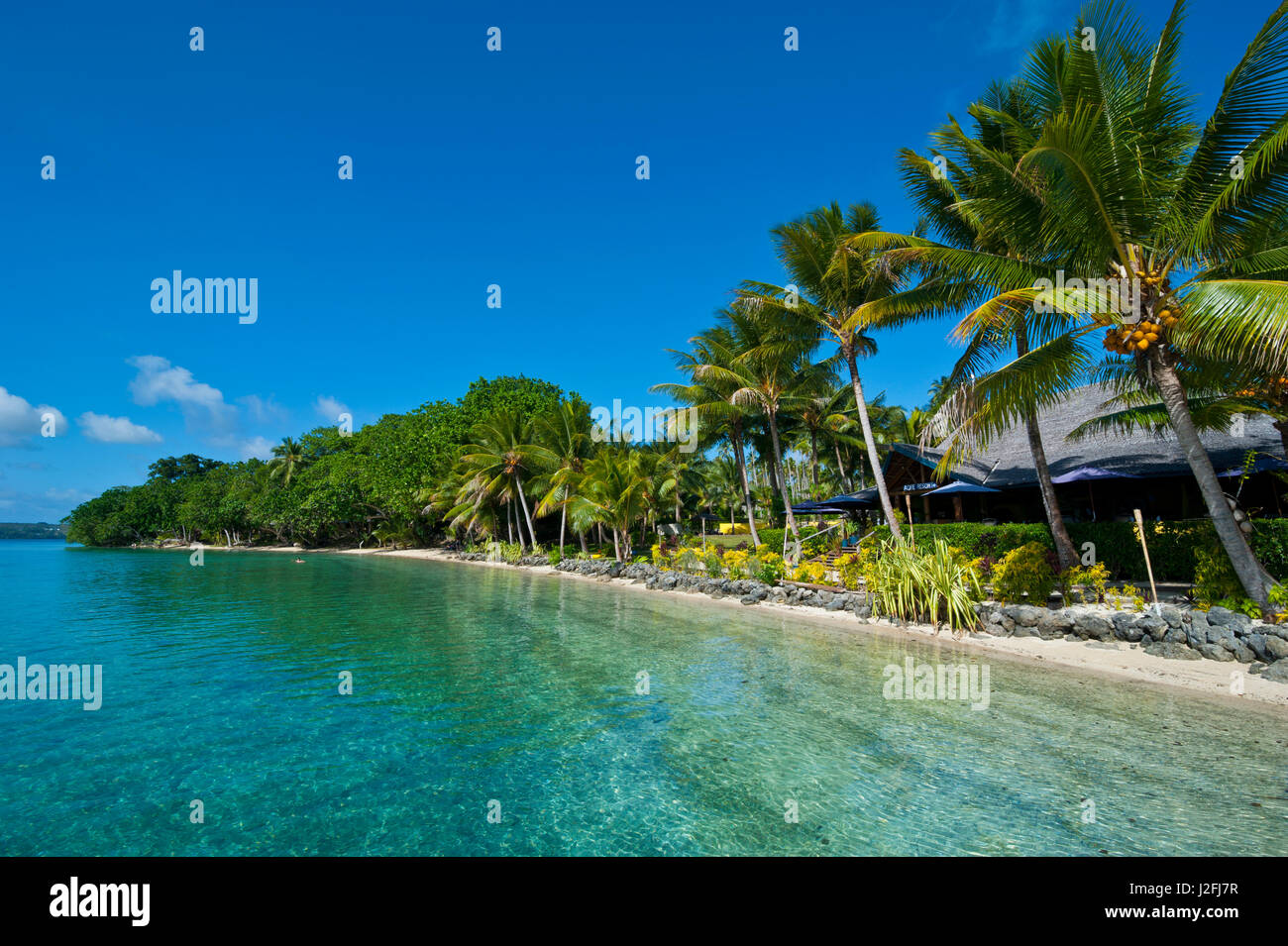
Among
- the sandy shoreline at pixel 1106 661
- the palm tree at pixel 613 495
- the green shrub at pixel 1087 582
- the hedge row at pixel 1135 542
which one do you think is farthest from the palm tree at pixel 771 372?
the green shrub at pixel 1087 582

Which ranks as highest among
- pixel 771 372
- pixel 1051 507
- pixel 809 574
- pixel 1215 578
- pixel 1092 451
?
pixel 771 372

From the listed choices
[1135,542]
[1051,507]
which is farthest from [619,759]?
[1135,542]

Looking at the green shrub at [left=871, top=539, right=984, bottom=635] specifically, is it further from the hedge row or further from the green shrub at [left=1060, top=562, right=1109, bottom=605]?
the green shrub at [left=1060, top=562, right=1109, bottom=605]

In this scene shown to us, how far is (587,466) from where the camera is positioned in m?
28.7

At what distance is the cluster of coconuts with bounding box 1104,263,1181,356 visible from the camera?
847 cm

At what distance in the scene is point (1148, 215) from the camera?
8.66 m

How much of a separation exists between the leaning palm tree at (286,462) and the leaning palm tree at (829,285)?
65.8 metres

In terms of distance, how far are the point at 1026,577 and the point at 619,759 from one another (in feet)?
32.1

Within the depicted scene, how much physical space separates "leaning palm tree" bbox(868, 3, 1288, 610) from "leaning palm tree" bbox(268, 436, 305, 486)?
73.3 meters

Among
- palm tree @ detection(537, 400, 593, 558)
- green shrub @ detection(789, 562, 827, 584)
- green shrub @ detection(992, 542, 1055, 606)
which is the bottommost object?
green shrub @ detection(789, 562, 827, 584)

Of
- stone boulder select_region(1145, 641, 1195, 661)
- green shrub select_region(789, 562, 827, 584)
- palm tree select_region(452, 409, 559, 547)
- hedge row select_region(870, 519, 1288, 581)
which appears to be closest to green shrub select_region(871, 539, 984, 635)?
hedge row select_region(870, 519, 1288, 581)

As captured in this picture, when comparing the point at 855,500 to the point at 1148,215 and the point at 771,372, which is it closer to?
the point at 771,372

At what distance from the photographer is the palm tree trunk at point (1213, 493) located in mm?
8312

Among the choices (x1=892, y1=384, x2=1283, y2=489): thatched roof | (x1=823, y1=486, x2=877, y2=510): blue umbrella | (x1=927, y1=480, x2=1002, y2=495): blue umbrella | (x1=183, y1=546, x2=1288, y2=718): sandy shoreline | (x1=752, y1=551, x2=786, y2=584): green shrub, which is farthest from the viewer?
(x1=823, y1=486, x2=877, y2=510): blue umbrella
